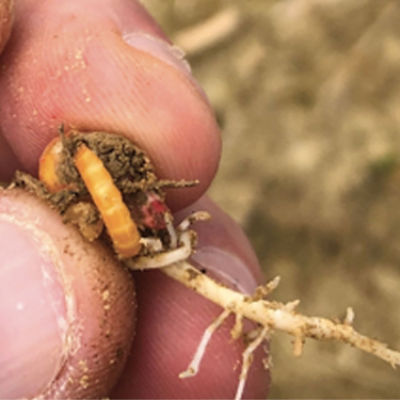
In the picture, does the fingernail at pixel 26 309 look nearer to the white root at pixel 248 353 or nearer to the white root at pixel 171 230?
the white root at pixel 171 230

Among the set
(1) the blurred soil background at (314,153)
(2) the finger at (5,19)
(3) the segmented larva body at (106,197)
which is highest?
(2) the finger at (5,19)

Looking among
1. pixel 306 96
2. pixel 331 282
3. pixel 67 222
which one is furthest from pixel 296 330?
pixel 306 96

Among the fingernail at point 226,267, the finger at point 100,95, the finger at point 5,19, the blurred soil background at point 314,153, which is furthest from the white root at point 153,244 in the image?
the blurred soil background at point 314,153

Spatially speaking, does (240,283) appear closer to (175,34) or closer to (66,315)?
(66,315)

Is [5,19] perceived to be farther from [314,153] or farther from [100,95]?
[314,153]

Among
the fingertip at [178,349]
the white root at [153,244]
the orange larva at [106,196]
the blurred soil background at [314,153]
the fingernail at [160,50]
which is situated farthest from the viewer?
the blurred soil background at [314,153]

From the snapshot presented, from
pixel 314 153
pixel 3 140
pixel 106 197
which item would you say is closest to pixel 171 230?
pixel 106 197
